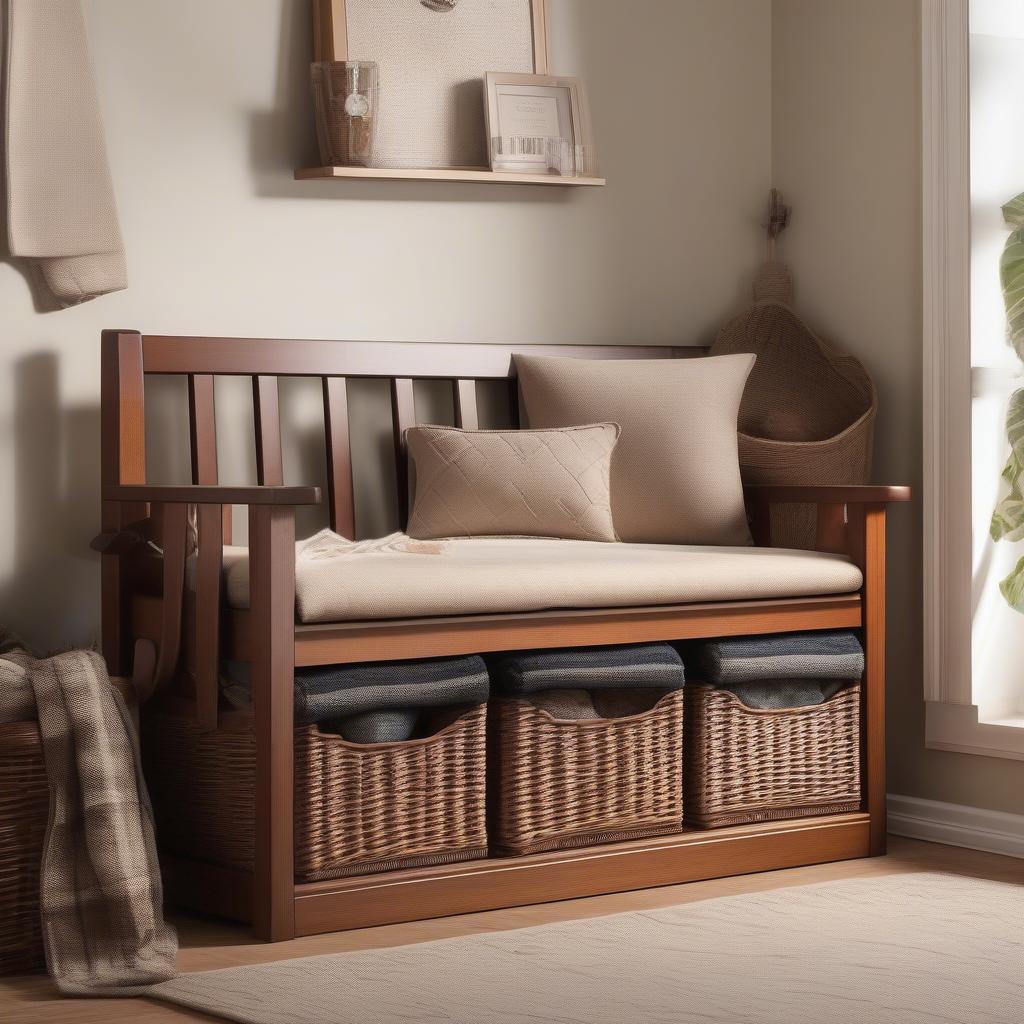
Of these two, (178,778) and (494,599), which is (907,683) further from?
(178,778)

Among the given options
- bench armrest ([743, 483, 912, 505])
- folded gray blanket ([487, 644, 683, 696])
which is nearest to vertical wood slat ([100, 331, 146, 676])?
folded gray blanket ([487, 644, 683, 696])

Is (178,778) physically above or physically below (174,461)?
below

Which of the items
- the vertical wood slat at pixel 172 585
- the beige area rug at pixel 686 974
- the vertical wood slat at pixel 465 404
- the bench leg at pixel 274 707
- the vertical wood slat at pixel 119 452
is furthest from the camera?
the vertical wood slat at pixel 465 404

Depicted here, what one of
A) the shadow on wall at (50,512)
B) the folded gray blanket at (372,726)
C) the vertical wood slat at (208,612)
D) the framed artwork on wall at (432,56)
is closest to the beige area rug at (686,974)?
the folded gray blanket at (372,726)

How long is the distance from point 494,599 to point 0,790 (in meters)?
0.77

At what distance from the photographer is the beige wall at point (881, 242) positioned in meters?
3.13

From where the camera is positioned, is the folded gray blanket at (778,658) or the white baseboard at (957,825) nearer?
the folded gray blanket at (778,658)

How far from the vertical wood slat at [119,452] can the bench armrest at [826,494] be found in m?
1.23

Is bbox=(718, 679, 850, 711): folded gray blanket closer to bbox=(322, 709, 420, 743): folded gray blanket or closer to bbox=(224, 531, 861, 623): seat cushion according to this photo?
bbox=(224, 531, 861, 623): seat cushion

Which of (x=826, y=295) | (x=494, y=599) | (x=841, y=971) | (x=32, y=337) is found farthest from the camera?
(x=826, y=295)

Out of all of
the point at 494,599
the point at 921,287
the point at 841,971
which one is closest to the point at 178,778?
the point at 494,599

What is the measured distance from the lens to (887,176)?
10.6ft

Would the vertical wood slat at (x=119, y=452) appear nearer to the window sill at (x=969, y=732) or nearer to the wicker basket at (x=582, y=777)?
the wicker basket at (x=582, y=777)

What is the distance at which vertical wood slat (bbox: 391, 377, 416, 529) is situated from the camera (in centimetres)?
302
